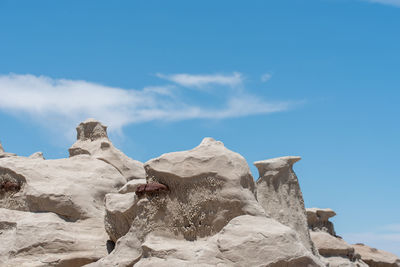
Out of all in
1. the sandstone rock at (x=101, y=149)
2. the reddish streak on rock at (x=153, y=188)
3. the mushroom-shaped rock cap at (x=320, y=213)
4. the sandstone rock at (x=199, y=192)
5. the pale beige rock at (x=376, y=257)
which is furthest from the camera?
the pale beige rock at (x=376, y=257)

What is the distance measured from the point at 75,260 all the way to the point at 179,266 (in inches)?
143

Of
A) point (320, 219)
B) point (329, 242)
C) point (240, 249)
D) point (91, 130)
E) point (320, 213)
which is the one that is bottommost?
point (240, 249)

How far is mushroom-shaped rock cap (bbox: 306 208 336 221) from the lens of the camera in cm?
1866

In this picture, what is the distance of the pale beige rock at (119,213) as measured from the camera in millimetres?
11531

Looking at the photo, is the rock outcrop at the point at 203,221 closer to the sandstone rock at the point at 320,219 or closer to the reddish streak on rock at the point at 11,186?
the reddish streak on rock at the point at 11,186

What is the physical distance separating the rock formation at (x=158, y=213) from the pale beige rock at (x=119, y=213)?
0.02 meters

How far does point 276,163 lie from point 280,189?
694 millimetres

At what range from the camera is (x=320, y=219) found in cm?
1892

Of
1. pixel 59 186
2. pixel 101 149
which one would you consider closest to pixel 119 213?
pixel 59 186

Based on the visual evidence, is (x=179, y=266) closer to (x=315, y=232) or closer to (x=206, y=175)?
(x=206, y=175)

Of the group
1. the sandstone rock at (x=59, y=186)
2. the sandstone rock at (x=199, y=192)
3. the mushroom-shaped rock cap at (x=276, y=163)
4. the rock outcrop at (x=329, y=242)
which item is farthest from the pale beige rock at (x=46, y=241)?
the rock outcrop at (x=329, y=242)

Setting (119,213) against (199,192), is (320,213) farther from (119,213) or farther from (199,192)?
(199,192)

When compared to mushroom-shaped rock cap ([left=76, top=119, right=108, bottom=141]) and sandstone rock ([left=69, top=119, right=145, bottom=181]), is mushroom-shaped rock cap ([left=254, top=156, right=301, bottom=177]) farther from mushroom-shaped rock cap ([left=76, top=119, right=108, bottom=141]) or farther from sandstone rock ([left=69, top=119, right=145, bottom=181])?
mushroom-shaped rock cap ([left=76, top=119, right=108, bottom=141])

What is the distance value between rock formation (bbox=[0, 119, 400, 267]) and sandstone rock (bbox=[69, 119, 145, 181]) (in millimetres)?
2774
